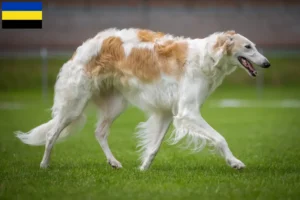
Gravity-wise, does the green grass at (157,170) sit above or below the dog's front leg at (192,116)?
below

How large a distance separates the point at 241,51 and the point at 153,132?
1800 mm

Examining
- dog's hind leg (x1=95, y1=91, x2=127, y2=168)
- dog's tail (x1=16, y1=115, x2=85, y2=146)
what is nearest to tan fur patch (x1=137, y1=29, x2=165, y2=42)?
dog's hind leg (x1=95, y1=91, x2=127, y2=168)

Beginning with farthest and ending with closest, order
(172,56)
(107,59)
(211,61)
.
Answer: (107,59) < (172,56) < (211,61)

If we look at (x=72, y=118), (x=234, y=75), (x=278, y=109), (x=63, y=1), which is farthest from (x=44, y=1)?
(x=72, y=118)

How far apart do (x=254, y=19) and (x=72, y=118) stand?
23.7 m

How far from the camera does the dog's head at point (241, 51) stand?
28.1 feet

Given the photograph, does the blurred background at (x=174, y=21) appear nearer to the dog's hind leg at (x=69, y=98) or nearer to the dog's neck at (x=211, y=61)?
the dog's hind leg at (x=69, y=98)

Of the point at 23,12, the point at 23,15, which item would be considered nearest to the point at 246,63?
the point at 23,15

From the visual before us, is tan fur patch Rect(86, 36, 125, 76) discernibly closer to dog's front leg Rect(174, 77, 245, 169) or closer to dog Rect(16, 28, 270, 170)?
dog Rect(16, 28, 270, 170)

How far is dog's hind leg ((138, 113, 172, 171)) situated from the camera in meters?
9.23

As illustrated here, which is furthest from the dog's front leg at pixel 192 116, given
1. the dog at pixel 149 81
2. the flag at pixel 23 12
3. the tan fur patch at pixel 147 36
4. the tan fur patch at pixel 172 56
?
the flag at pixel 23 12

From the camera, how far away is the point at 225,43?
28.2 feet

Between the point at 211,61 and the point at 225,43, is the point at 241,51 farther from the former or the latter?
the point at 211,61

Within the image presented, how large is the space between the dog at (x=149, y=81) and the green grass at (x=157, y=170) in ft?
1.28
